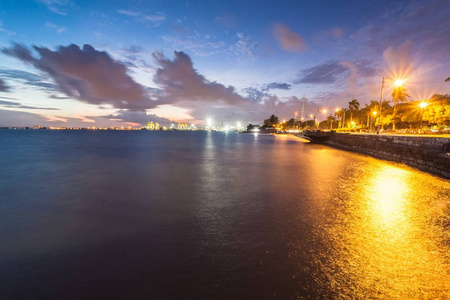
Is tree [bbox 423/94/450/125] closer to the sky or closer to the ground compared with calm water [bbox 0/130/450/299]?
closer to the sky

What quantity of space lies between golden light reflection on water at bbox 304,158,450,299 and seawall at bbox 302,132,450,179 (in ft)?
33.5

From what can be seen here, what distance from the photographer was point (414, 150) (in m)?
23.8

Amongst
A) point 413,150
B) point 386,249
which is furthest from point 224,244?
point 413,150

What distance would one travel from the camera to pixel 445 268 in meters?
5.40

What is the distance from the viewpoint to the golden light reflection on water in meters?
4.68

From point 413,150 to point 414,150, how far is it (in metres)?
0.23

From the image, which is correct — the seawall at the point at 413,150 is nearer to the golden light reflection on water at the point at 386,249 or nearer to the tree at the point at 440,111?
the golden light reflection on water at the point at 386,249

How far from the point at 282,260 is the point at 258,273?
0.87m

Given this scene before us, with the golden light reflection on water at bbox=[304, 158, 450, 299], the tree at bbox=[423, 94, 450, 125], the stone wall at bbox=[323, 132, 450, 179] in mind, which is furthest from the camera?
the tree at bbox=[423, 94, 450, 125]

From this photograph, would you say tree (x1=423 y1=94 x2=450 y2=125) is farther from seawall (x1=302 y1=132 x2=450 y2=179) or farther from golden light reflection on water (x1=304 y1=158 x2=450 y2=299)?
golden light reflection on water (x1=304 y1=158 x2=450 y2=299)

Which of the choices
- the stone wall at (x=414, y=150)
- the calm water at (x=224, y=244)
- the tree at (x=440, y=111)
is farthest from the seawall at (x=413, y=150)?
the tree at (x=440, y=111)

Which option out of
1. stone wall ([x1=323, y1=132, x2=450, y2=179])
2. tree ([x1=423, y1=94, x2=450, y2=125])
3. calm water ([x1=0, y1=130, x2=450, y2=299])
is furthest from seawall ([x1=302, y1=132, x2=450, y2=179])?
tree ([x1=423, y1=94, x2=450, y2=125])

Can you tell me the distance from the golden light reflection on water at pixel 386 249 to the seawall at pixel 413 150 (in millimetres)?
10208

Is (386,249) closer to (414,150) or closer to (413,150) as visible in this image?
(414,150)
